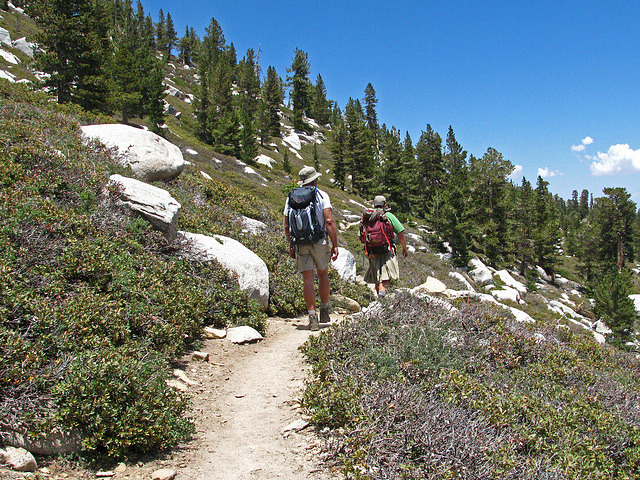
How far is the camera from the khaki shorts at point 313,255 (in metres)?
5.70

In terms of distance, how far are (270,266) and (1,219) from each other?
4.79 meters

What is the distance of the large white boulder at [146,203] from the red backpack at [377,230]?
337 cm

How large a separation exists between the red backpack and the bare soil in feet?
8.15

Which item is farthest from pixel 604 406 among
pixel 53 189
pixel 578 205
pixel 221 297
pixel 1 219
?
pixel 578 205

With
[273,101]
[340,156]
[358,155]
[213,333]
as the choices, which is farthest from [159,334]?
[273,101]

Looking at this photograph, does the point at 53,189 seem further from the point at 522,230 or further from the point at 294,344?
the point at 522,230

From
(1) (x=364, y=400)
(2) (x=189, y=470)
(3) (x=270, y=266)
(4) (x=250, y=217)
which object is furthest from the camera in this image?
(4) (x=250, y=217)

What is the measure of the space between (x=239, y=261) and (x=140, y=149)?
4255mm

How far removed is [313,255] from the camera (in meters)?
5.73

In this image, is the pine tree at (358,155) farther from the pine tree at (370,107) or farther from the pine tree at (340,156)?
the pine tree at (370,107)

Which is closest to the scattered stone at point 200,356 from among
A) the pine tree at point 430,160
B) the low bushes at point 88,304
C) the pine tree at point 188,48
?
the low bushes at point 88,304

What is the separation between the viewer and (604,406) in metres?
3.80

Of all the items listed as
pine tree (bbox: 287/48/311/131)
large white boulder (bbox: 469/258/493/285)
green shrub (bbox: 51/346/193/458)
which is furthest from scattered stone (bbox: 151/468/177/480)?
pine tree (bbox: 287/48/311/131)

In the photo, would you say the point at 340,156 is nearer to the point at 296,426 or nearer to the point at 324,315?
the point at 324,315
